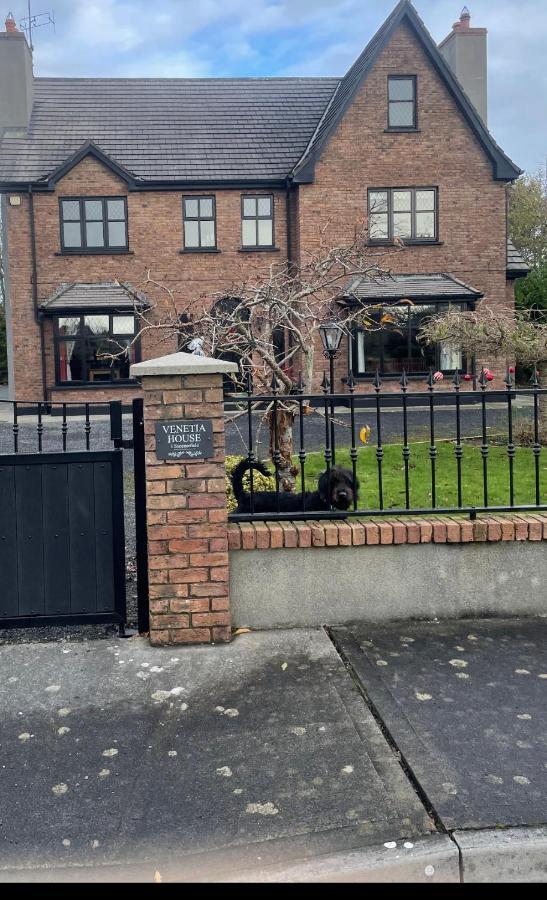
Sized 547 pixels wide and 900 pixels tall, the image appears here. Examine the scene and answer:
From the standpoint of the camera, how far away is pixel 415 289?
74.9 feet

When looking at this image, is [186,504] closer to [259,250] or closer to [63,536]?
[63,536]

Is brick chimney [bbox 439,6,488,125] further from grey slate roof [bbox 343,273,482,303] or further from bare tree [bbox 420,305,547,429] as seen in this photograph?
bare tree [bbox 420,305,547,429]

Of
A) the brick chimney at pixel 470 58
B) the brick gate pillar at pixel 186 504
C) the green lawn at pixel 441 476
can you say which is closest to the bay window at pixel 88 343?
the green lawn at pixel 441 476

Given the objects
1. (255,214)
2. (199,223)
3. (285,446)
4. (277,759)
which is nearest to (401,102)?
(255,214)

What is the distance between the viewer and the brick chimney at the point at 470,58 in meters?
26.7

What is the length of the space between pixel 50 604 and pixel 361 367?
62.3ft

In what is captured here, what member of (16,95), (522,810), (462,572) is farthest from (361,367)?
(522,810)

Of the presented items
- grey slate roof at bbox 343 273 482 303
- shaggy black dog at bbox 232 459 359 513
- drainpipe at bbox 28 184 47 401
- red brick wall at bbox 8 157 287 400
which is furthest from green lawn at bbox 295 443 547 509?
drainpipe at bbox 28 184 47 401

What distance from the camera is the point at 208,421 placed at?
191 inches

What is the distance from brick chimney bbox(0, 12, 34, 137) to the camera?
2428cm

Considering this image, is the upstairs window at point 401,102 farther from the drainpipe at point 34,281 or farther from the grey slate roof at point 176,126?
the drainpipe at point 34,281

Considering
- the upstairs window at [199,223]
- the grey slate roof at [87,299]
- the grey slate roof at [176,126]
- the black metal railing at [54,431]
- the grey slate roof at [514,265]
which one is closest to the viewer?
the black metal railing at [54,431]

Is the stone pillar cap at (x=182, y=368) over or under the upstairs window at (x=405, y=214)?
under

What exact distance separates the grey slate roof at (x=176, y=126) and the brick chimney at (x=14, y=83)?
1.50 ft
